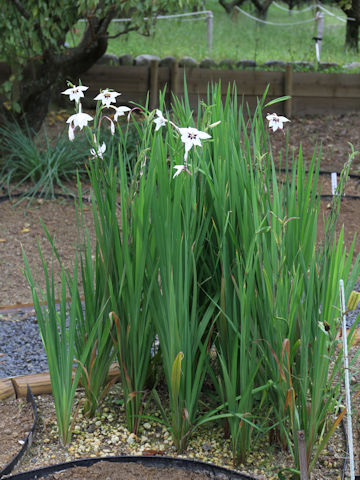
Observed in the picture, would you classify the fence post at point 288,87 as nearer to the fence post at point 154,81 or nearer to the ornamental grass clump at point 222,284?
the fence post at point 154,81

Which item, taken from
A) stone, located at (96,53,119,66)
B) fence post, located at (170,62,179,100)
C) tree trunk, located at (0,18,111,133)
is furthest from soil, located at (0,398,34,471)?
stone, located at (96,53,119,66)

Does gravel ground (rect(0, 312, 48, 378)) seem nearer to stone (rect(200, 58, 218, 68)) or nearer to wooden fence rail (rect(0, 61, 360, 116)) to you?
wooden fence rail (rect(0, 61, 360, 116))

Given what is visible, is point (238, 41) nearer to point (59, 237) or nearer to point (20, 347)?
point (59, 237)

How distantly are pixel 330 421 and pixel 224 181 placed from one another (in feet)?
2.45

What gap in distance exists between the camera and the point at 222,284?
5.55 ft

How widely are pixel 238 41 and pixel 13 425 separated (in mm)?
13215

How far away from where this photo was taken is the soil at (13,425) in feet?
6.00

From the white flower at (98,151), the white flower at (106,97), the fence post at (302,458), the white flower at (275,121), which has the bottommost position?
the fence post at (302,458)

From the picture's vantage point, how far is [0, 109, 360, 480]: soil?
5.91 feet

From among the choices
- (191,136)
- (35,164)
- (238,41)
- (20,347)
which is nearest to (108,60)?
(35,164)

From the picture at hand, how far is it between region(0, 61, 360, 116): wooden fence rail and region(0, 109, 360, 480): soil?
0.29 metres

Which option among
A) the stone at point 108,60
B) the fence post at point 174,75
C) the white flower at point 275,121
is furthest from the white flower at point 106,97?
the stone at point 108,60

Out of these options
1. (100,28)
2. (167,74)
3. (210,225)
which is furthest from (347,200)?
(210,225)

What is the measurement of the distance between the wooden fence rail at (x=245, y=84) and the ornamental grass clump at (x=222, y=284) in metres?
6.35
